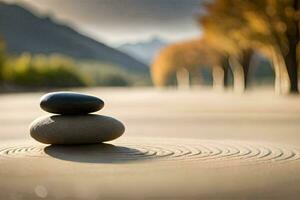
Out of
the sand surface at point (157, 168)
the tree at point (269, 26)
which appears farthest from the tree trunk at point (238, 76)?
the sand surface at point (157, 168)

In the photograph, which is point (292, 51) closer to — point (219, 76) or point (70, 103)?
point (70, 103)

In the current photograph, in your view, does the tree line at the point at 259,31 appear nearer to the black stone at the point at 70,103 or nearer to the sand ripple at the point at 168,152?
the sand ripple at the point at 168,152

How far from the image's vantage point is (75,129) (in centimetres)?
1160

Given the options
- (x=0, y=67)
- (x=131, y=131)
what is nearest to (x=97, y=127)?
(x=131, y=131)

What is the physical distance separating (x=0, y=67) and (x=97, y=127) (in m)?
64.8

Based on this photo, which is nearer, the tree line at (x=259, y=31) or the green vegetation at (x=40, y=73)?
the tree line at (x=259, y=31)

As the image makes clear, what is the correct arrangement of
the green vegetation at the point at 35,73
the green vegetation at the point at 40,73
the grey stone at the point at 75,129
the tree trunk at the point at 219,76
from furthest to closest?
the green vegetation at the point at 40,73 < the green vegetation at the point at 35,73 < the tree trunk at the point at 219,76 < the grey stone at the point at 75,129

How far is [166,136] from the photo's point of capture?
15312mm

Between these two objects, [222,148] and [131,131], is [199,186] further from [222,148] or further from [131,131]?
[131,131]

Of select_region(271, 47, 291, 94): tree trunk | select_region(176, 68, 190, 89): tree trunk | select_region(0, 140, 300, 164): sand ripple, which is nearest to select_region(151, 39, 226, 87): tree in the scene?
select_region(176, 68, 190, 89): tree trunk

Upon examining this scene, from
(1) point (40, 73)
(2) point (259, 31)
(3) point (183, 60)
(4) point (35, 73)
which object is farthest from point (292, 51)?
(1) point (40, 73)

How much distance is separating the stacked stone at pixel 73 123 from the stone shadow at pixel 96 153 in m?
0.17

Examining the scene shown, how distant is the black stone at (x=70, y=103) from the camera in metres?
11.9

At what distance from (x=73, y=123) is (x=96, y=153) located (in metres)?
0.93
